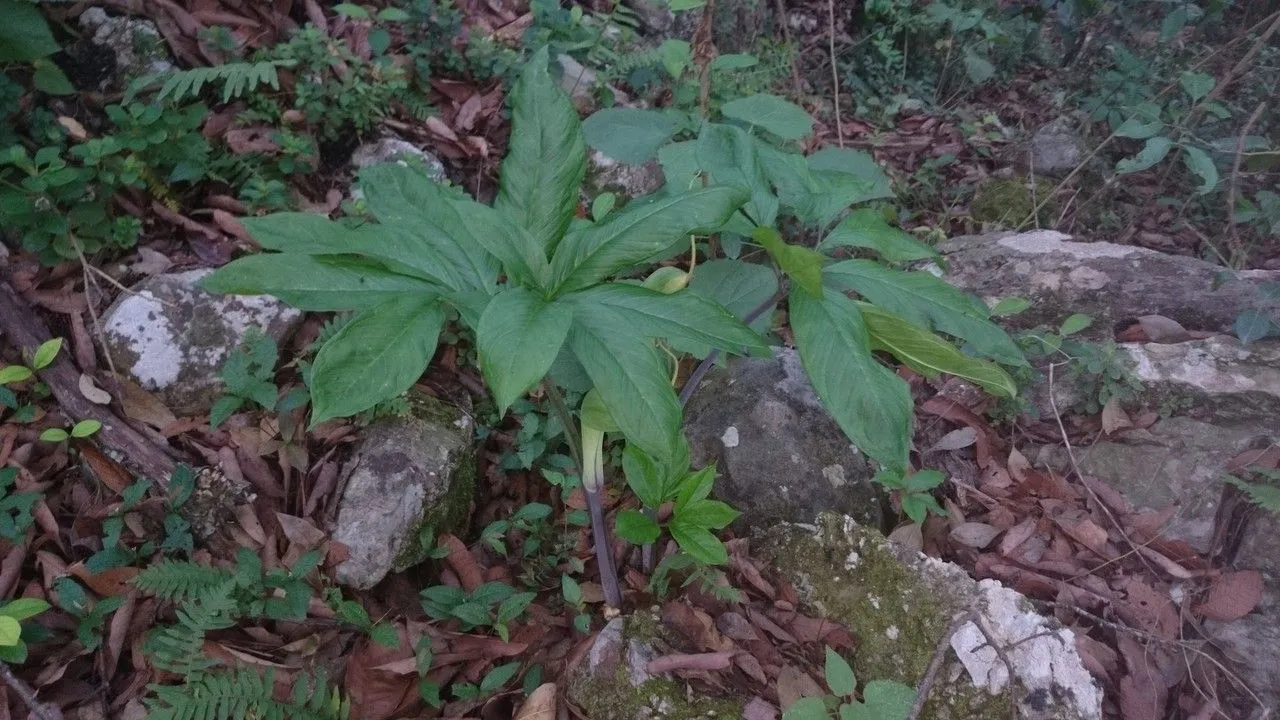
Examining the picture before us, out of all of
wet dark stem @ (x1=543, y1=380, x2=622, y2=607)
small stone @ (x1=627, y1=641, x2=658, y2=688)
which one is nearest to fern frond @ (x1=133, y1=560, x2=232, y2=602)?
wet dark stem @ (x1=543, y1=380, x2=622, y2=607)

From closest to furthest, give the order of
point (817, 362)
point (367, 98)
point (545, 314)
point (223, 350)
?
point (545, 314), point (817, 362), point (223, 350), point (367, 98)

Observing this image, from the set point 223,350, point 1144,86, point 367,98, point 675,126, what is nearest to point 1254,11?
point 1144,86

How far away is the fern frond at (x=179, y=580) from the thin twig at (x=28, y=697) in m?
0.30

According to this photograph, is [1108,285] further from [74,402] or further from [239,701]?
[74,402]

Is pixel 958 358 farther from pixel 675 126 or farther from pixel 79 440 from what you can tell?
pixel 79 440

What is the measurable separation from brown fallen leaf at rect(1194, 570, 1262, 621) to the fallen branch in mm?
3263

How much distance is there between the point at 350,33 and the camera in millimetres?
3215

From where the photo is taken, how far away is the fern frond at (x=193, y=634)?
176cm

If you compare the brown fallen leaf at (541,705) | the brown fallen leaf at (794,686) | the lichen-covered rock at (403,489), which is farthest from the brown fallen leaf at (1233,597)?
the lichen-covered rock at (403,489)

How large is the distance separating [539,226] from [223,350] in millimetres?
1640

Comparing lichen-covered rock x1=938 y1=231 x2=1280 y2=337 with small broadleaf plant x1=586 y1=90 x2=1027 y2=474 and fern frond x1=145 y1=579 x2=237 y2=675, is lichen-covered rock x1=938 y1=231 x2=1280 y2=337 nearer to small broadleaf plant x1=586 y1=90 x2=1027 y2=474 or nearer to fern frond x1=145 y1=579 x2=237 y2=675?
small broadleaf plant x1=586 y1=90 x2=1027 y2=474

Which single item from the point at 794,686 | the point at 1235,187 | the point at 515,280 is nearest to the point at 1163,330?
the point at 1235,187

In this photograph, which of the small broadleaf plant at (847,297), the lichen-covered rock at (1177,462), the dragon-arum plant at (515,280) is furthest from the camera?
the lichen-covered rock at (1177,462)

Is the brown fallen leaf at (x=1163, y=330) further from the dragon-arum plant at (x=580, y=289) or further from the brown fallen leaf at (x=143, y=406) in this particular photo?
the brown fallen leaf at (x=143, y=406)
